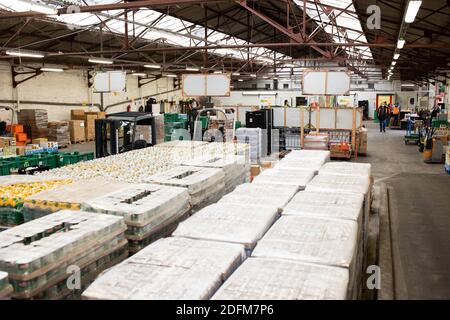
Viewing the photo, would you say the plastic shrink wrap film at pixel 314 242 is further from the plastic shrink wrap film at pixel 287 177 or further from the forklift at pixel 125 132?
the forklift at pixel 125 132

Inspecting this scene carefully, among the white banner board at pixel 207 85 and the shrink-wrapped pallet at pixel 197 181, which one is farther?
the white banner board at pixel 207 85

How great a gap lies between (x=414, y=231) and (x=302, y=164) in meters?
3.40

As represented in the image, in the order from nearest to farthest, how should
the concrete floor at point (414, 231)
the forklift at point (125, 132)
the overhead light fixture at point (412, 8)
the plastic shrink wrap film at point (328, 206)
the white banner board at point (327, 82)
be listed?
the plastic shrink wrap film at point (328, 206), the concrete floor at point (414, 231), the overhead light fixture at point (412, 8), the forklift at point (125, 132), the white banner board at point (327, 82)

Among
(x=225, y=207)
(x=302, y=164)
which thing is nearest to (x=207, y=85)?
(x=302, y=164)

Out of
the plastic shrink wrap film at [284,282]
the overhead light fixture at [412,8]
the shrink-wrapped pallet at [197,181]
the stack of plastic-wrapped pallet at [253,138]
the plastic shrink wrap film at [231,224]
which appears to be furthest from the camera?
the stack of plastic-wrapped pallet at [253,138]

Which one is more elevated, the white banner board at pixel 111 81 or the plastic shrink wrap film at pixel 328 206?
the white banner board at pixel 111 81

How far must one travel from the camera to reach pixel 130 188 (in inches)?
185

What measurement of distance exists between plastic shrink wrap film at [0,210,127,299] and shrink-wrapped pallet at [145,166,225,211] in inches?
54.5

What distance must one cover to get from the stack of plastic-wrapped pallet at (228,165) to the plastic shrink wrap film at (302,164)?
0.68 metres

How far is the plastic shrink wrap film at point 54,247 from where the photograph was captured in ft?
9.26

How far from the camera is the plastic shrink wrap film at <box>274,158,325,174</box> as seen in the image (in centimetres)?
629

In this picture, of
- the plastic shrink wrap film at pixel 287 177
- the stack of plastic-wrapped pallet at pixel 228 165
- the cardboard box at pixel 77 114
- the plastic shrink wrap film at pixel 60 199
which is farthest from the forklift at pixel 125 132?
the cardboard box at pixel 77 114

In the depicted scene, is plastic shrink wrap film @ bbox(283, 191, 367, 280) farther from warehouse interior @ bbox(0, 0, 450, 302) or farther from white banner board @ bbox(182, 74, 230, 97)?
white banner board @ bbox(182, 74, 230, 97)
